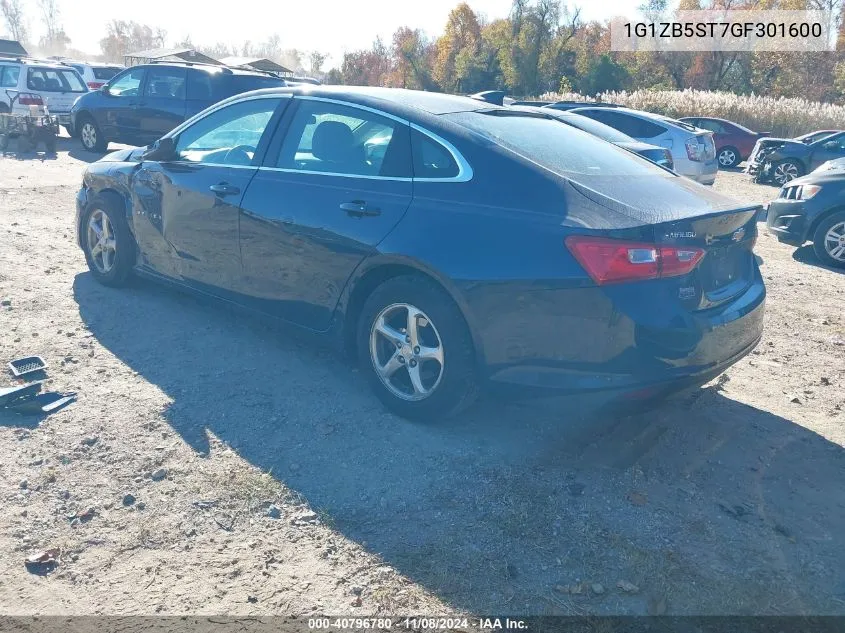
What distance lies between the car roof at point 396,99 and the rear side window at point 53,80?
15691 mm

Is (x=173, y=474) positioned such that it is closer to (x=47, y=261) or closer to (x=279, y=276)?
(x=279, y=276)

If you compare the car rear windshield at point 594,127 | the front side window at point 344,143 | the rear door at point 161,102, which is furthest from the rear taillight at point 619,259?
the rear door at point 161,102

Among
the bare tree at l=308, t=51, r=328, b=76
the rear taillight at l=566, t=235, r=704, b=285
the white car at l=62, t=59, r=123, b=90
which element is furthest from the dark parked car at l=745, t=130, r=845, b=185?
the bare tree at l=308, t=51, r=328, b=76

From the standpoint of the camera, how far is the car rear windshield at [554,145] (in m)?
3.91

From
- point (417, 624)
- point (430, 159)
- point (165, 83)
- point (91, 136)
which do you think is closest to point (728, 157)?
point (165, 83)

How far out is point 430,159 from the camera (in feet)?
13.1

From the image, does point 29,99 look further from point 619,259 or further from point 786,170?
point 619,259

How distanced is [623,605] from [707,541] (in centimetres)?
61

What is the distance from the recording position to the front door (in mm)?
4867

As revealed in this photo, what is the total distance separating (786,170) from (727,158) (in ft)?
19.6

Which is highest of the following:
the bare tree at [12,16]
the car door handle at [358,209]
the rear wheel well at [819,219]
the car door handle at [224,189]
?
the bare tree at [12,16]

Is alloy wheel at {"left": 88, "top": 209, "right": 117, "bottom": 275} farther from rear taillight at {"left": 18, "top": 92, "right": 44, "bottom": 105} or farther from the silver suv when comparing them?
rear taillight at {"left": 18, "top": 92, "right": 44, "bottom": 105}

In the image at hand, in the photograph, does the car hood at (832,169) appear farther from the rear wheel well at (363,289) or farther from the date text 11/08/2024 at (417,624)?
the date text 11/08/2024 at (417,624)

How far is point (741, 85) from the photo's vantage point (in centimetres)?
4622
